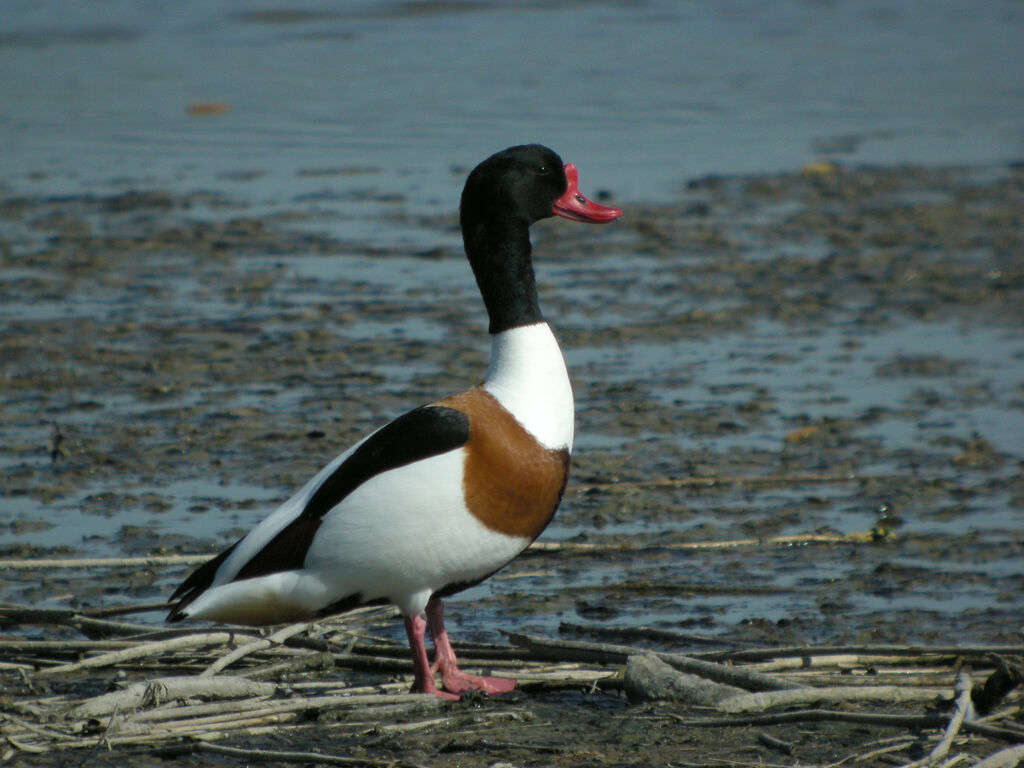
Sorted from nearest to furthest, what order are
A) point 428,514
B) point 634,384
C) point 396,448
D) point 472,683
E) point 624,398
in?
1. point 428,514
2. point 396,448
3. point 472,683
4. point 624,398
5. point 634,384

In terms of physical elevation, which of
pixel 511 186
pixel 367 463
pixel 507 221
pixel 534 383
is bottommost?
pixel 367 463

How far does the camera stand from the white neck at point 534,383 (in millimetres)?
4656

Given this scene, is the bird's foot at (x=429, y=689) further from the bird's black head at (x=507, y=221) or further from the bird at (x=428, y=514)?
the bird's black head at (x=507, y=221)

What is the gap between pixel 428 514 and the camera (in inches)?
177

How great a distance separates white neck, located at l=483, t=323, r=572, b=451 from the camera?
466 centimetres

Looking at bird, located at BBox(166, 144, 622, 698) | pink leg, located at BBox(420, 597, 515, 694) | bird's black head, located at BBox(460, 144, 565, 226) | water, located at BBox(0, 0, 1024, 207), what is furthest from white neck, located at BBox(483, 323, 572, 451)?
water, located at BBox(0, 0, 1024, 207)

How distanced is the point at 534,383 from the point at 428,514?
1.71 ft

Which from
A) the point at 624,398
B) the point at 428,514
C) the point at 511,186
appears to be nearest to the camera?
the point at 428,514

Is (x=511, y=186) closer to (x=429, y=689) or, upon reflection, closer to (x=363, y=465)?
(x=363, y=465)

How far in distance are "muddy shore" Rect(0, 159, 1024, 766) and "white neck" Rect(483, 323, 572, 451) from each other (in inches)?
30.6

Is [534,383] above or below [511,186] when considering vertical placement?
below

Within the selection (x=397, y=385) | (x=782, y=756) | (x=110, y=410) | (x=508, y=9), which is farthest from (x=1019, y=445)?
(x=508, y=9)

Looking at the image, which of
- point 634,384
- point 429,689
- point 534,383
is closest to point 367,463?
point 534,383

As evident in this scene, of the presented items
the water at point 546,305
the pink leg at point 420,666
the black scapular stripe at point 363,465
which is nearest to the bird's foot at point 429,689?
the pink leg at point 420,666
